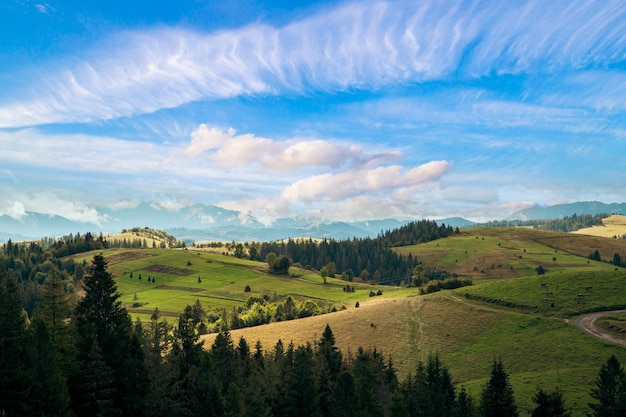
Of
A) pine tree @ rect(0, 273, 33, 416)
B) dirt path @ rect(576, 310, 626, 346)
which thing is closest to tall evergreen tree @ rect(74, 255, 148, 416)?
pine tree @ rect(0, 273, 33, 416)

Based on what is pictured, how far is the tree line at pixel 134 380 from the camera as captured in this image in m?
40.0

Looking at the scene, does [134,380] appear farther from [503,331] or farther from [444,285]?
[444,285]

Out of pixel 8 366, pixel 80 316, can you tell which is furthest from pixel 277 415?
pixel 8 366

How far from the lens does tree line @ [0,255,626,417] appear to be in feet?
131

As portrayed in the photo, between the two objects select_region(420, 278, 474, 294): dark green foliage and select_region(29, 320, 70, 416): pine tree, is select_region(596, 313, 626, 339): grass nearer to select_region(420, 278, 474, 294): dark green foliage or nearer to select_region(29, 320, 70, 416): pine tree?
select_region(420, 278, 474, 294): dark green foliage

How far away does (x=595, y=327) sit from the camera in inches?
4136

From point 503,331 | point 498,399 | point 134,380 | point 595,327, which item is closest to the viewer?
point 134,380

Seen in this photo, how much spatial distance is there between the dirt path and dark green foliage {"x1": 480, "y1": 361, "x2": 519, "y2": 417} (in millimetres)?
46253

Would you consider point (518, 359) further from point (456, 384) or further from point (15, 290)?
point (15, 290)

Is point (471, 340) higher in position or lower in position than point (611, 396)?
lower

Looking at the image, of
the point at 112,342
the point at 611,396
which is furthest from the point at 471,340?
A: the point at 112,342

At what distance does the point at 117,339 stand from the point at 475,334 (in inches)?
3584

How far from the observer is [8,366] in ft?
127

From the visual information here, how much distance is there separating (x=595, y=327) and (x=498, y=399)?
5409cm
